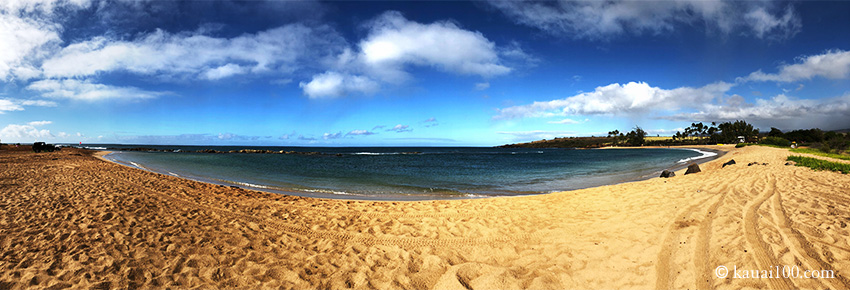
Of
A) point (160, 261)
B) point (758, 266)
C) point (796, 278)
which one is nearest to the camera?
point (796, 278)

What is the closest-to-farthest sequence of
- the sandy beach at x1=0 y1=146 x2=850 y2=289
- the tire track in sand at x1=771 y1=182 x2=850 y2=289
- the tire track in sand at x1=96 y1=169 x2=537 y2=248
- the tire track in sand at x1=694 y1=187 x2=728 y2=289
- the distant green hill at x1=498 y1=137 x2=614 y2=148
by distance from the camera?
the tire track in sand at x1=771 y1=182 x2=850 y2=289 → the tire track in sand at x1=694 y1=187 x2=728 y2=289 → the sandy beach at x1=0 y1=146 x2=850 y2=289 → the tire track in sand at x1=96 y1=169 x2=537 y2=248 → the distant green hill at x1=498 y1=137 x2=614 y2=148

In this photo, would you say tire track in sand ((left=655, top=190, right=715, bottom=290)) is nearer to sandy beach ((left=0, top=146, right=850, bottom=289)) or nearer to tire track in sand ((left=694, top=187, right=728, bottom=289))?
sandy beach ((left=0, top=146, right=850, bottom=289))

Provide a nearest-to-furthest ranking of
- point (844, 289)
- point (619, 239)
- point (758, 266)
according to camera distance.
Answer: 1. point (844, 289)
2. point (758, 266)
3. point (619, 239)

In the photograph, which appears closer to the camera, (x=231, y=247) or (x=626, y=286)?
(x=626, y=286)

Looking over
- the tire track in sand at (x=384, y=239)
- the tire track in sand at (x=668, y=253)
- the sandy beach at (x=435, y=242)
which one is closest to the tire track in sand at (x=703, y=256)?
the sandy beach at (x=435, y=242)

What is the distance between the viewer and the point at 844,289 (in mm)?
3834

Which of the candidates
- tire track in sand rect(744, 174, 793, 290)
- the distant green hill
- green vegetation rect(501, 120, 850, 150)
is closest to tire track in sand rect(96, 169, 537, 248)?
tire track in sand rect(744, 174, 793, 290)

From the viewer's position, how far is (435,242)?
6629 mm

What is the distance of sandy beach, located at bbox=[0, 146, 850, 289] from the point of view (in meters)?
4.73

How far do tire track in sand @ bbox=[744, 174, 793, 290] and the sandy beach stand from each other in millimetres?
28

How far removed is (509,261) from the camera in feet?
18.0

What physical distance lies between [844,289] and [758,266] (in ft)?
2.53

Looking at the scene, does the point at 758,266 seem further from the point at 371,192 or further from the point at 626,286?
the point at 371,192

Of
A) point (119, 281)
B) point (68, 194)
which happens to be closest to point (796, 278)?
point (119, 281)
